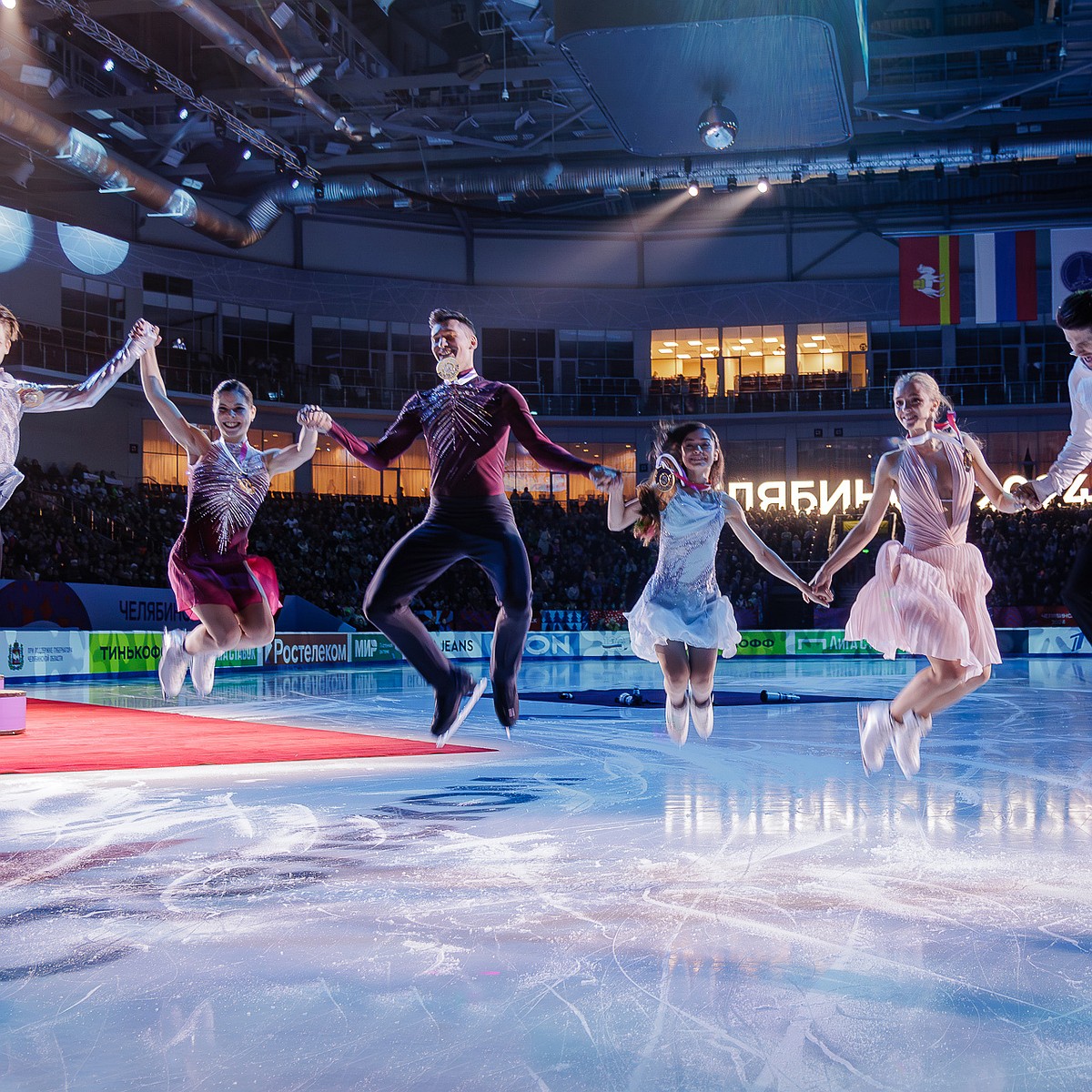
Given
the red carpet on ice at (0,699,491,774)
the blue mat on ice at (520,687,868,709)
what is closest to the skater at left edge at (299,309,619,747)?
the red carpet on ice at (0,699,491,774)

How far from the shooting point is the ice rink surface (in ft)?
13.4

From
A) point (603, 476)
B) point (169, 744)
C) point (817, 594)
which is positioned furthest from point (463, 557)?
point (169, 744)

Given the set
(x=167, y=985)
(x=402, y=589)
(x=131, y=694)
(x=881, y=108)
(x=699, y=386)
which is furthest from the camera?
(x=699, y=386)

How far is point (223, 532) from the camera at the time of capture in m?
7.44

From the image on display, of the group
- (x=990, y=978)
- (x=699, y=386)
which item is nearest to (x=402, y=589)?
(x=990, y=978)

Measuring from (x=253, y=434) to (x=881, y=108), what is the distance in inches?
976

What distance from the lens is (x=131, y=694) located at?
21203 millimetres

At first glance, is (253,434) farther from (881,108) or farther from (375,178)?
(881,108)

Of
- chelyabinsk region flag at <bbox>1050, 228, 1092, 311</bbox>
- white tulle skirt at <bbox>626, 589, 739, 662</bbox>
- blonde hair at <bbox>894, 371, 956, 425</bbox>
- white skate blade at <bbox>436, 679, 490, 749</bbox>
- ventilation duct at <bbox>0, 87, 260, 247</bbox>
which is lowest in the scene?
white skate blade at <bbox>436, 679, 490, 749</bbox>

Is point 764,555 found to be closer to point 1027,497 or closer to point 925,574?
point 925,574

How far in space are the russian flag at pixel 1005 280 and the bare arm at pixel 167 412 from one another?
23.1 metres

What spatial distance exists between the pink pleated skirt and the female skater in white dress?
0.93m

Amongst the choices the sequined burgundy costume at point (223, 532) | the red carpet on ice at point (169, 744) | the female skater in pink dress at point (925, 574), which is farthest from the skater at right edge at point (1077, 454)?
the red carpet on ice at point (169, 744)

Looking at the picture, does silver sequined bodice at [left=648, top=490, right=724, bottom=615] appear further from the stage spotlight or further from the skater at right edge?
the stage spotlight
